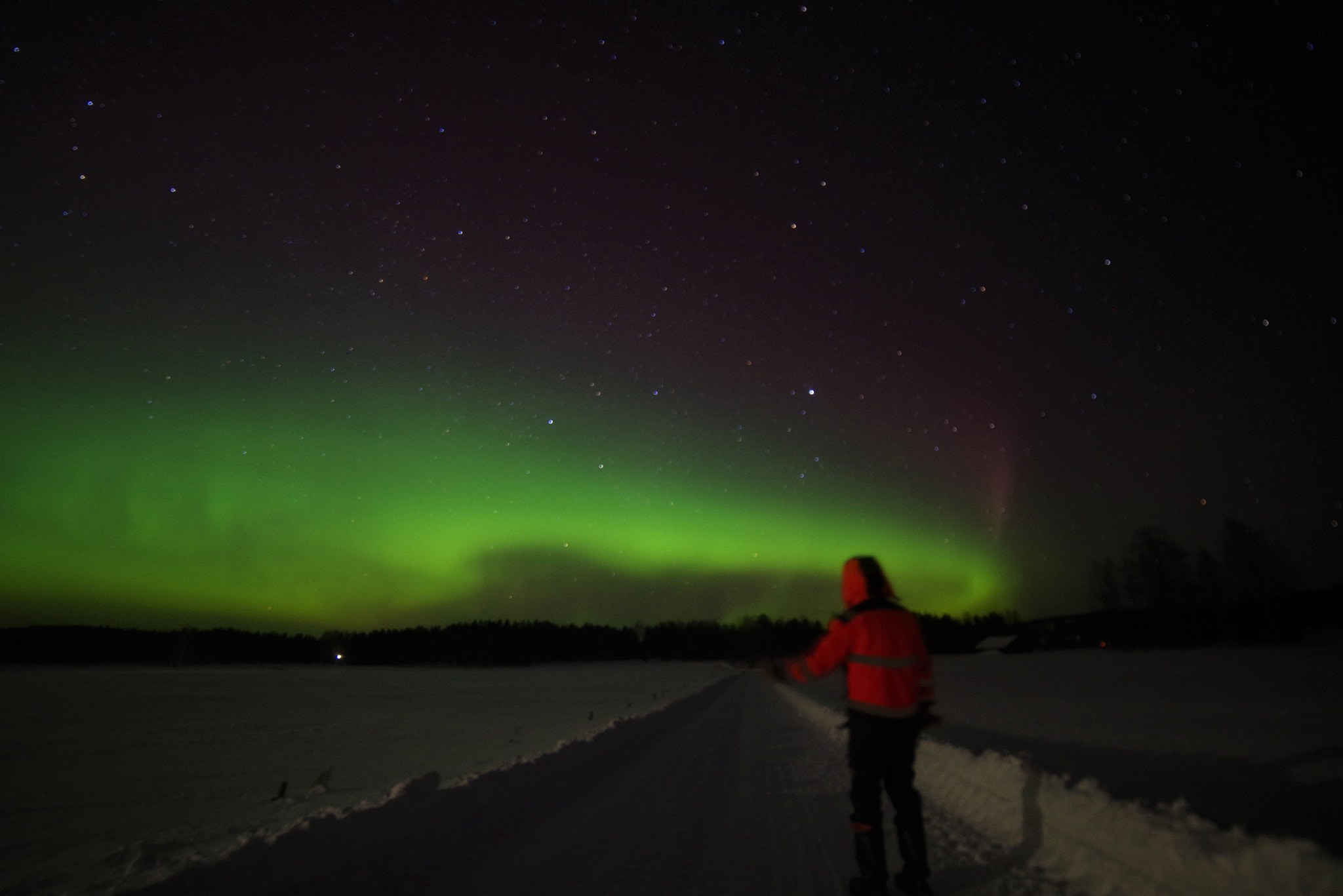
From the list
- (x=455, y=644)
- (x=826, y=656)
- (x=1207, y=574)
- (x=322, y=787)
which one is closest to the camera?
(x=826, y=656)

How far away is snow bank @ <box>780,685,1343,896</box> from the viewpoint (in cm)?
297

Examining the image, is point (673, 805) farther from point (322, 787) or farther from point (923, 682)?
point (322, 787)

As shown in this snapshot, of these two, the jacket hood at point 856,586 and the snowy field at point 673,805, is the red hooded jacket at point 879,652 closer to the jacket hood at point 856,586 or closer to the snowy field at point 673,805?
the jacket hood at point 856,586

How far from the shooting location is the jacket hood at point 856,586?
376 cm

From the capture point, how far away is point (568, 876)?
3.97 meters

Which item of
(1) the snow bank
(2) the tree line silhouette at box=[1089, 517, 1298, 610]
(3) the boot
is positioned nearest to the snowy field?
(1) the snow bank

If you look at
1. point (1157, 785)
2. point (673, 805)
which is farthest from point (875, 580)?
point (1157, 785)

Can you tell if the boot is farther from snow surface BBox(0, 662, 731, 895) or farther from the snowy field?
snow surface BBox(0, 662, 731, 895)

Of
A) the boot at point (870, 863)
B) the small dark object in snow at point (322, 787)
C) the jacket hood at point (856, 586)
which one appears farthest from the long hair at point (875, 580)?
the small dark object in snow at point (322, 787)

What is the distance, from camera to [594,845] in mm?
4672

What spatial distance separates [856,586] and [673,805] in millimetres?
3802

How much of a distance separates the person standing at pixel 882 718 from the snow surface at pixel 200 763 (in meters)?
4.11

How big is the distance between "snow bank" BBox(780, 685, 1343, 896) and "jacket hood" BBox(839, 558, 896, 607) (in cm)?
199

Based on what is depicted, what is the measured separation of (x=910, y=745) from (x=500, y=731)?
13754 mm
